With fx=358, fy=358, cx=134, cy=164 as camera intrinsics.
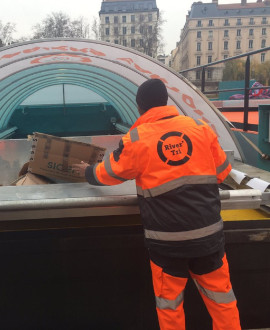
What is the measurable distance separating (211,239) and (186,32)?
109625mm

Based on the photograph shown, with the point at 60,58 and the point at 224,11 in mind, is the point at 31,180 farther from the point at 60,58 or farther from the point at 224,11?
the point at 224,11

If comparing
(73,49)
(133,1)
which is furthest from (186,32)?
(73,49)

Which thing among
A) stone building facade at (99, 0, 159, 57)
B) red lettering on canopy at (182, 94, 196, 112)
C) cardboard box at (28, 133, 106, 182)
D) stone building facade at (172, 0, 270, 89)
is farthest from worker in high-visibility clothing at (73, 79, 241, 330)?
stone building facade at (172, 0, 270, 89)

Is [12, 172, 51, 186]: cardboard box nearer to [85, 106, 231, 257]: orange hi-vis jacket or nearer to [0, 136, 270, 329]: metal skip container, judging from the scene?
[0, 136, 270, 329]: metal skip container

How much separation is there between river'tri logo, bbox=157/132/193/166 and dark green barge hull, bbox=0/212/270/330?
0.82 meters

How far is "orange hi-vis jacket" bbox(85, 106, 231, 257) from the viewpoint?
2340 mm

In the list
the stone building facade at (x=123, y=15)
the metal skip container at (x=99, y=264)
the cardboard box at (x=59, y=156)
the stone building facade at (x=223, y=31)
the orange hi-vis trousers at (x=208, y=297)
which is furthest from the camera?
the stone building facade at (x=223, y=31)

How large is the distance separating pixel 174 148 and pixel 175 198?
0.33 m

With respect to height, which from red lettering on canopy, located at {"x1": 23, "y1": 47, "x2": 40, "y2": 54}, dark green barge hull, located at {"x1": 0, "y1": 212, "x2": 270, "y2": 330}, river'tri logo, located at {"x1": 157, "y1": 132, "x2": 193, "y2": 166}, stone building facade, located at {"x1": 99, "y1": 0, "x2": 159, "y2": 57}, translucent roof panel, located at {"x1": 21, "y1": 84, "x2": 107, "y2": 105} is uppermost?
stone building facade, located at {"x1": 99, "y1": 0, "x2": 159, "y2": 57}

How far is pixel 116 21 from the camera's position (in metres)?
100

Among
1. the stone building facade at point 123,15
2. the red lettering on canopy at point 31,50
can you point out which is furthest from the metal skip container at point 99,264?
the stone building facade at point 123,15

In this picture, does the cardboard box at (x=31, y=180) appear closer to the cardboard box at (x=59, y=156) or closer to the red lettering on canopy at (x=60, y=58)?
the cardboard box at (x=59, y=156)

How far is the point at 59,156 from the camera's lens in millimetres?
3322

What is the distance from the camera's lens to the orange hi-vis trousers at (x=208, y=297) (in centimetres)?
249
